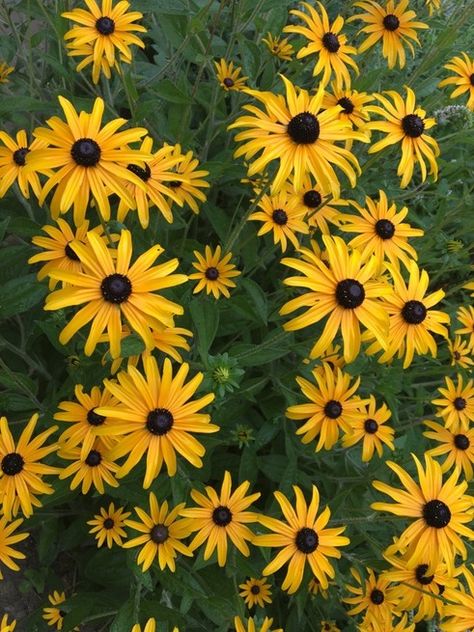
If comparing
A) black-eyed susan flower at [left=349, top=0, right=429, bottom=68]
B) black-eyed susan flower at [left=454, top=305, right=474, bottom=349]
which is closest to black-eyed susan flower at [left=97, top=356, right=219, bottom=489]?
black-eyed susan flower at [left=454, top=305, right=474, bottom=349]

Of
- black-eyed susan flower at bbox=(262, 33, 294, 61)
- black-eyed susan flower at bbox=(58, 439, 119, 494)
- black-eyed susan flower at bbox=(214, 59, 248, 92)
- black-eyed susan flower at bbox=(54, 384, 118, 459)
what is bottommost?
black-eyed susan flower at bbox=(58, 439, 119, 494)

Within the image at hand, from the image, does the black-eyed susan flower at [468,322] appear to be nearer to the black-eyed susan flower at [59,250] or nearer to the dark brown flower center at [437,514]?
the dark brown flower center at [437,514]

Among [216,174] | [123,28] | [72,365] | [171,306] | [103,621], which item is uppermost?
[123,28]

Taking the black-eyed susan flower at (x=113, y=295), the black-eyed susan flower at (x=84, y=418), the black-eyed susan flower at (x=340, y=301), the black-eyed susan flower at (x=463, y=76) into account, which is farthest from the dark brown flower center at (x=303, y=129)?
the black-eyed susan flower at (x=463, y=76)

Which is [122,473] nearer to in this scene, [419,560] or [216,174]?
[419,560]

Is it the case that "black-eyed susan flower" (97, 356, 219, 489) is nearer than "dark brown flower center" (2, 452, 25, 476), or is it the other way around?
"black-eyed susan flower" (97, 356, 219, 489)

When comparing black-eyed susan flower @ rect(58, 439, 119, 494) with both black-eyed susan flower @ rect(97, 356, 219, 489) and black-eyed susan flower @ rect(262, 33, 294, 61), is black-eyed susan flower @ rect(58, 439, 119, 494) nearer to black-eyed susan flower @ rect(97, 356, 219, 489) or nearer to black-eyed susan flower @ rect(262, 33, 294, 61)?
black-eyed susan flower @ rect(97, 356, 219, 489)

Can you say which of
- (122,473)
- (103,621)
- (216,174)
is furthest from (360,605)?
(216,174)
